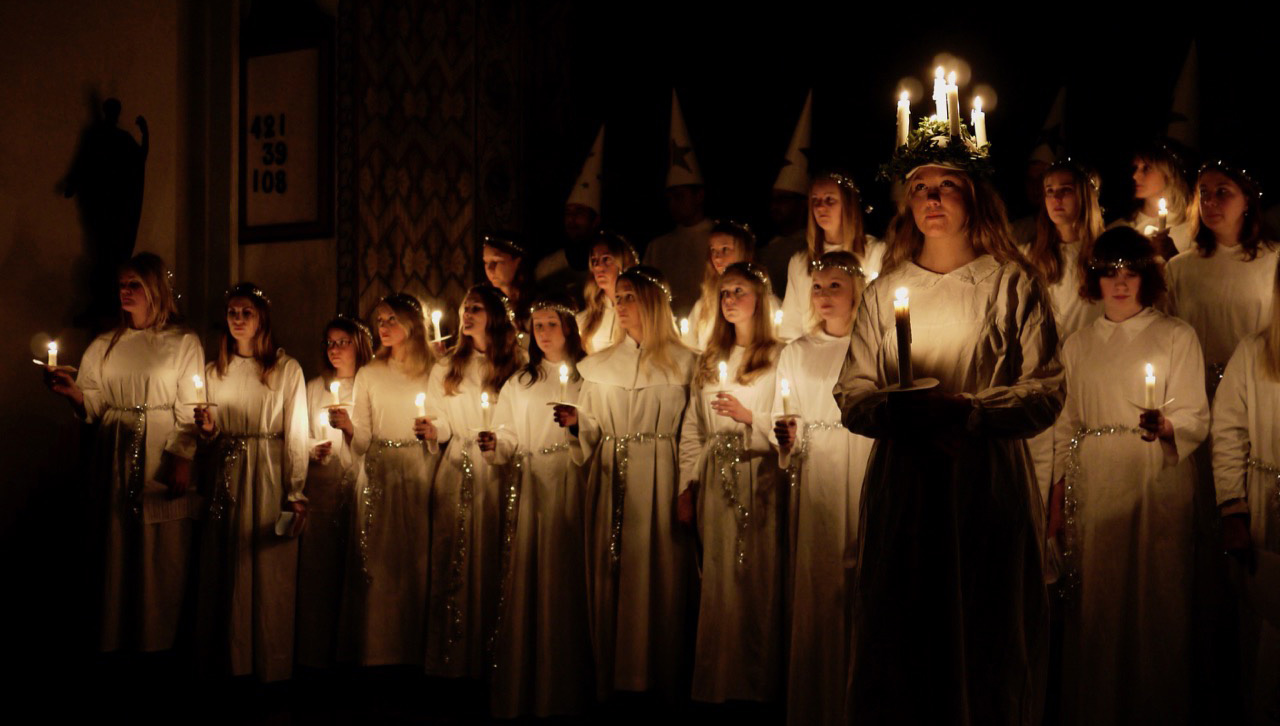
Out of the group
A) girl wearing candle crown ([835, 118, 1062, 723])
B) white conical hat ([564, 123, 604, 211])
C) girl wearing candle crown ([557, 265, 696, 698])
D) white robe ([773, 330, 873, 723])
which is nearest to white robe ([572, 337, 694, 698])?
girl wearing candle crown ([557, 265, 696, 698])

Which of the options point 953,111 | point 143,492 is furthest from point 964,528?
point 143,492

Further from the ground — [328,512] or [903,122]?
[903,122]

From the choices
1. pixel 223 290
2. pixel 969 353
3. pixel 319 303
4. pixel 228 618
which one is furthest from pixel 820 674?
pixel 223 290

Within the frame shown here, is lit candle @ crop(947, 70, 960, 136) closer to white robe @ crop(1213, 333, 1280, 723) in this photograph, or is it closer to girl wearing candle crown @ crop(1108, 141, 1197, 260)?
white robe @ crop(1213, 333, 1280, 723)

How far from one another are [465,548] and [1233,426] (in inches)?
135

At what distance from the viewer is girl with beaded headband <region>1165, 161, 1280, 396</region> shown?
452 cm

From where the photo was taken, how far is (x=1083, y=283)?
452cm

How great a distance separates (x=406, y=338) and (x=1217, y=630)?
155 inches

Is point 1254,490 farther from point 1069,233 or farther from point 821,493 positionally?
point 821,493

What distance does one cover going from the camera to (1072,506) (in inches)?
170

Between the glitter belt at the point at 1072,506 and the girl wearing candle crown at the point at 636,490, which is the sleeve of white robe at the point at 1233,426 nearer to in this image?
the glitter belt at the point at 1072,506

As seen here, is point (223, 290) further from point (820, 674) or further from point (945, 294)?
point (945, 294)

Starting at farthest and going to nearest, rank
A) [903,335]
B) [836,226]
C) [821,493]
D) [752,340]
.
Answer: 1. [836,226]
2. [752,340]
3. [821,493]
4. [903,335]

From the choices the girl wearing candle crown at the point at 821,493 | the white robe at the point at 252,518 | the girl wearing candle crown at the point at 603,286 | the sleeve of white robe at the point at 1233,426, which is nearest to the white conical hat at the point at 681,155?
the girl wearing candle crown at the point at 603,286
